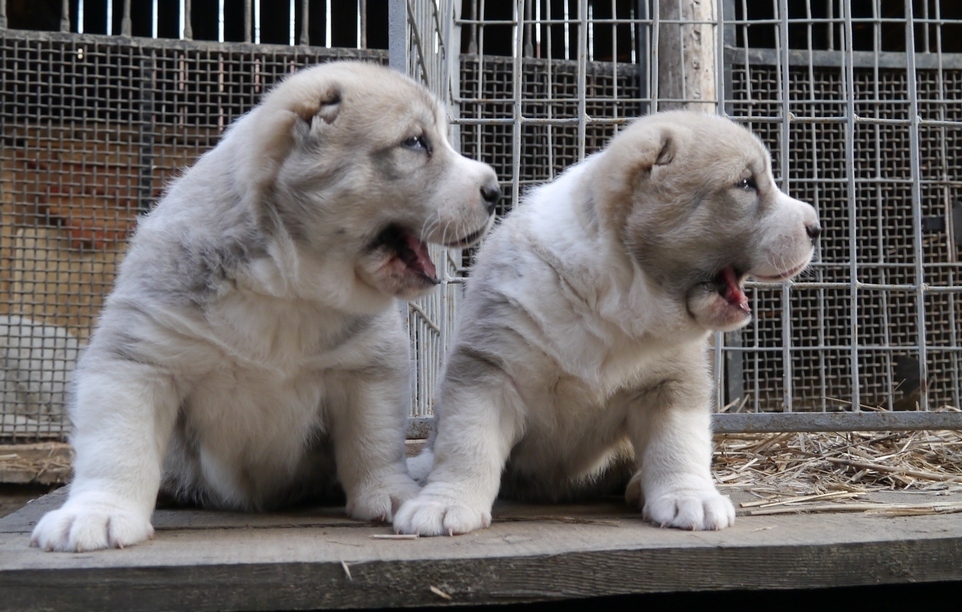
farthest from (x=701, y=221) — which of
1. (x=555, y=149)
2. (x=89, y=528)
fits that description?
(x=555, y=149)

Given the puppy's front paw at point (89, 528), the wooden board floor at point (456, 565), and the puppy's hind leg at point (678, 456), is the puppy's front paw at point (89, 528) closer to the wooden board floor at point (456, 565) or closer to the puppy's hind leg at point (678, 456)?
the wooden board floor at point (456, 565)

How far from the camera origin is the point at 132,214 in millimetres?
7098

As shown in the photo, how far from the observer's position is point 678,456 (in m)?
2.96

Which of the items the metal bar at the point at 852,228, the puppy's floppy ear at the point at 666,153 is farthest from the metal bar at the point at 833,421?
the puppy's floppy ear at the point at 666,153

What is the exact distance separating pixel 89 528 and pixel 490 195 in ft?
4.53

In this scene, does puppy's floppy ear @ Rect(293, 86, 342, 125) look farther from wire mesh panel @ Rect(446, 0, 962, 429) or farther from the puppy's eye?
wire mesh panel @ Rect(446, 0, 962, 429)

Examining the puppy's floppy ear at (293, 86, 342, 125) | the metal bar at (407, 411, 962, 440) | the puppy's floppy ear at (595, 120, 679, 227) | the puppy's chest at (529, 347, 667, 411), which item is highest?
the puppy's floppy ear at (293, 86, 342, 125)

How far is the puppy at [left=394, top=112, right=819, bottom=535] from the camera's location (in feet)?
9.75

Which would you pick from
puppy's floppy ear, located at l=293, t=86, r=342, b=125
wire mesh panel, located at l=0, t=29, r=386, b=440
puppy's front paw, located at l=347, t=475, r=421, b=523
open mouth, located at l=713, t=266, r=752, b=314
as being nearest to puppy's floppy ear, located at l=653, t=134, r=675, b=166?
open mouth, located at l=713, t=266, r=752, b=314

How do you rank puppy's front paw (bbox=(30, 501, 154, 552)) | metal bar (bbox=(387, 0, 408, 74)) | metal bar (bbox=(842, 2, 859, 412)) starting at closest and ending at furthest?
puppy's front paw (bbox=(30, 501, 154, 552)), metal bar (bbox=(387, 0, 408, 74)), metal bar (bbox=(842, 2, 859, 412))

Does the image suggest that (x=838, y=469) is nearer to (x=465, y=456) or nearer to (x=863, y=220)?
(x=465, y=456)

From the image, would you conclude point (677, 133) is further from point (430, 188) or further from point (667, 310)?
point (430, 188)

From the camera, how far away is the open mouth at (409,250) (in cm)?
293

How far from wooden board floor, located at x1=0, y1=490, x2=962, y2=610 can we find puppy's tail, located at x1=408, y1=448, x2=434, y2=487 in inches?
27.5
